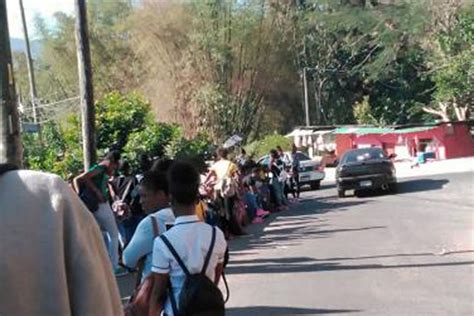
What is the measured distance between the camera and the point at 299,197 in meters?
29.8

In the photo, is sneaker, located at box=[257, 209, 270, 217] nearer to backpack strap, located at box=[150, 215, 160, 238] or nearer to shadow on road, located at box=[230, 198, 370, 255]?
shadow on road, located at box=[230, 198, 370, 255]

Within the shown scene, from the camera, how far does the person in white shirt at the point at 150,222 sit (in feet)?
16.2

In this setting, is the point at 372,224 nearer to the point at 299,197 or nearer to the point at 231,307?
the point at 231,307

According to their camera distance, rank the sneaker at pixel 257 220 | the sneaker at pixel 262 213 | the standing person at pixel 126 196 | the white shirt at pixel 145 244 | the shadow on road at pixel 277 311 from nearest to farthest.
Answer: the white shirt at pixel 145 244, the shadow on road at pixel 277 311, the standing person at pixel 126 196, the sneaker at pixel 257 220, the sneaker at pixel 262 213

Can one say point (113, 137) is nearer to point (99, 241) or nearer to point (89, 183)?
point (89, 183)

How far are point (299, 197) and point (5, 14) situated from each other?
70.3ft

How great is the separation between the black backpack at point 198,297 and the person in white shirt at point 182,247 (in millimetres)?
34

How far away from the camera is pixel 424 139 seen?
165 feet

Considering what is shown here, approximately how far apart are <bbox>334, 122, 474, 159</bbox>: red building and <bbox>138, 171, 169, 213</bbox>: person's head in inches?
1740

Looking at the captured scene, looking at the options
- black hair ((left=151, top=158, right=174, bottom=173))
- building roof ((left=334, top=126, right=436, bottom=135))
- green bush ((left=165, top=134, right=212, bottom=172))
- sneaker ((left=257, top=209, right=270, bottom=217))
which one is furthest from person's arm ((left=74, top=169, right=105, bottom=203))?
building roof ((left=334, top=126, right=436, bottom=135))

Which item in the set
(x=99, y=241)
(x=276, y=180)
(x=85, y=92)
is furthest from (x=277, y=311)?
(x=276, y=180)

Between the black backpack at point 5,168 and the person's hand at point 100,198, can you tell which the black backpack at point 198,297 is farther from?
the person's hand at point 100,198

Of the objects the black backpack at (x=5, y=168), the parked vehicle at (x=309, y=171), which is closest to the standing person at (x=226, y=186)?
the parked vehicle at (x=309, y=171)

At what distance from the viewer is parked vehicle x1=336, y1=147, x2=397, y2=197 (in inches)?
1076
